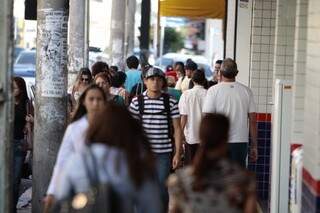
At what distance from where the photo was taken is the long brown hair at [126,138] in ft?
21.1

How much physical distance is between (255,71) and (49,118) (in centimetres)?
416

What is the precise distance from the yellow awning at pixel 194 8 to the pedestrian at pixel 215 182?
16908 mm

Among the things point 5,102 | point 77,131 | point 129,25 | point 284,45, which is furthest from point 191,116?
point 129,25

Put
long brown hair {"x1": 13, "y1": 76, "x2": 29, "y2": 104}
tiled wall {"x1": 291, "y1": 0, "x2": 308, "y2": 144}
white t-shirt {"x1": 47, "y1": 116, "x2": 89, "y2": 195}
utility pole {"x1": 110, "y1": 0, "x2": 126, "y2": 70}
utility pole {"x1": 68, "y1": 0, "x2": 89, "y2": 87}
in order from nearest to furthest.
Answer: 1. white t-shirt {"x1": 47, "y1": 116, "x2": 89, "y2": 195}
2. tiled wall {"x1": 291, "y1": 0, "x2": 308, "y2": 144}
3. long brown hair {"x1": 13, "y1": 76, "x2": 29, "y2": 104}
4. utility pole {"x1": 68, "y1": 0, "x2": 89, "y2": 87}
5. utility pole {"x1": 110, "y1": 0, "x2": 126, "y2": 70}

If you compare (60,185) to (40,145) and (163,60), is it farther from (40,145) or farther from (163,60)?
(163,60)

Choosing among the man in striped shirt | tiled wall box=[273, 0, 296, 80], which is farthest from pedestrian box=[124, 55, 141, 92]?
the man in striped shirt

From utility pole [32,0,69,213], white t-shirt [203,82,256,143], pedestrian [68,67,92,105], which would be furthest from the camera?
pedestrian [68,67,92,105]

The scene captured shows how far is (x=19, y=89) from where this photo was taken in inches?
432

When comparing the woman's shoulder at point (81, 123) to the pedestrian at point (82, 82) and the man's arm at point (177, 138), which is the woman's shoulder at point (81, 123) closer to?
the man's arm at point (177, 138)

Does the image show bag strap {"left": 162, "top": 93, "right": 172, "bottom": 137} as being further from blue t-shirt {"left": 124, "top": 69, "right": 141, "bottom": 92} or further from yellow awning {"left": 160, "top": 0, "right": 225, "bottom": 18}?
yellow awning {"left": 160, "top": 0, "right": 225, "bottom": 18}

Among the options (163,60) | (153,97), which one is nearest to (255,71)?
(153,97)

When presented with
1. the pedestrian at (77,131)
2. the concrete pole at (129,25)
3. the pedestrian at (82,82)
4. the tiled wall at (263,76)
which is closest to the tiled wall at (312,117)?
the pedestrian at (77,131)

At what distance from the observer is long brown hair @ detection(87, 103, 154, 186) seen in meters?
6.43

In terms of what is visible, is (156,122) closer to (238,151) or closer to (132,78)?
(238,151)
